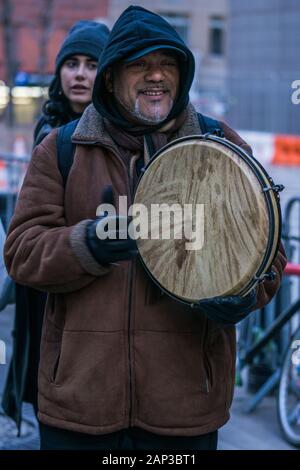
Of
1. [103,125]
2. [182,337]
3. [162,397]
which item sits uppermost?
[103,125]

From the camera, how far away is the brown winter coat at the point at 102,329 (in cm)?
243

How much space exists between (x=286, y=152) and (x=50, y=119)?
1349cm

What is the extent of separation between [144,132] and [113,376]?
0.70m

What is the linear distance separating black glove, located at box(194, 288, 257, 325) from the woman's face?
5.45 ft

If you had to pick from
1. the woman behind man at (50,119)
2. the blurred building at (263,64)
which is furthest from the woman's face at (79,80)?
the blurred building at (263,64)

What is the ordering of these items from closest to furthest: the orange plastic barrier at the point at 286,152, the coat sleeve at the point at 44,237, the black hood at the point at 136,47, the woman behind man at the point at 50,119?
the coat sleeve at the point at 44,237 < the black hood at the point at 136,47 < the woman behind man at the point at 50,119 < the orange plastic barrier at the point at 286,152

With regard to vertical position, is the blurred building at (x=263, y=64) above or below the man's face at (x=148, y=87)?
above

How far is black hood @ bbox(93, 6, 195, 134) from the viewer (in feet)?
8.23

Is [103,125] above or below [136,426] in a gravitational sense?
above

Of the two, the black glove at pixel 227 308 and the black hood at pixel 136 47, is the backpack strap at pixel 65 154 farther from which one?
the black glove at pixel 227 308

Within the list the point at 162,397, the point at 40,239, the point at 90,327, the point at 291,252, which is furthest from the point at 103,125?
the point at 291,252

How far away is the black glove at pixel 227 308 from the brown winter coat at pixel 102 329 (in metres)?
0.19
